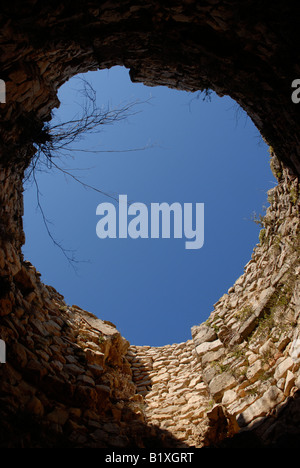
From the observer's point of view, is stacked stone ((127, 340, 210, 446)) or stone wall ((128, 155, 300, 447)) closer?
stone wall ((128, 155, 300, 447))

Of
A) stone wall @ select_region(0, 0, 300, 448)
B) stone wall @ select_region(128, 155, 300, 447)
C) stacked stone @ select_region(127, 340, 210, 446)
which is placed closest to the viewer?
stone wall @ select_region(0, 0, 300, 448)

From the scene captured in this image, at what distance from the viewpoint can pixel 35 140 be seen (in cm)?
413

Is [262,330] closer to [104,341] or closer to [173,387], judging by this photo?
[173,387]

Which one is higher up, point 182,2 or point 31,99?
point 182,2

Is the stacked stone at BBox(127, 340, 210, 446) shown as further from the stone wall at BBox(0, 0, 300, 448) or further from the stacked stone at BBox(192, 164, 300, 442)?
the stacked stone at BBox(192, 164, 300, 442)

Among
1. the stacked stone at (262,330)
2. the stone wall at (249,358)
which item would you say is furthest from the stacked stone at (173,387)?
the stacked stone at (262,330)

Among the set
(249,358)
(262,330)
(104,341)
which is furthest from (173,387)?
(262,330)

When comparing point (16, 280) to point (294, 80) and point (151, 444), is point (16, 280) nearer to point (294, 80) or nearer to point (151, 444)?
point (151, 444)

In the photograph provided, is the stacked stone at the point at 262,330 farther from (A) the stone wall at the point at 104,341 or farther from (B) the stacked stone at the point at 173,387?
(B) the stacked stone at the point at 173,387

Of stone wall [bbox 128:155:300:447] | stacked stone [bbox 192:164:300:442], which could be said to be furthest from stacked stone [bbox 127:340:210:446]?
stacked stone [bbox 192:164:300:442]
